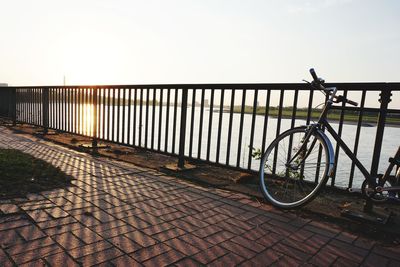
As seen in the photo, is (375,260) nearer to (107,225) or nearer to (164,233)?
(164,233)

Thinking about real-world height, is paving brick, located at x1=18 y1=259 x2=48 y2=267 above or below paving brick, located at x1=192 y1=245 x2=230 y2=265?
above

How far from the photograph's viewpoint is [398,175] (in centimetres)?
262

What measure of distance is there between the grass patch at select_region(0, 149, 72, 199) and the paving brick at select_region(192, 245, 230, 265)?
1.97 metres

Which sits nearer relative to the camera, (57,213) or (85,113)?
(57,213)

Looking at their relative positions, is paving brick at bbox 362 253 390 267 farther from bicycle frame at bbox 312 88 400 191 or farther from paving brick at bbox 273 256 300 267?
bicycle frame at bbox 312 88 400 191

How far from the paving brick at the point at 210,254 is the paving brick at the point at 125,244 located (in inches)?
16.3

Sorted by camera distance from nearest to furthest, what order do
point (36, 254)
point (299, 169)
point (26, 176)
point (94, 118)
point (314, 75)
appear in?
point (36, 254), point (314, 75), point (299, 169), point (26, 176), point (94, 118)

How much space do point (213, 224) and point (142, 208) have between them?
713mm

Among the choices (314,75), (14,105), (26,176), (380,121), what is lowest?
(26,176)

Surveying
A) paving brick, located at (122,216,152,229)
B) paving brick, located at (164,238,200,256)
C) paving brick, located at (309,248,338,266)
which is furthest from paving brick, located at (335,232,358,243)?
paving brick, located at (122,216,152,229)

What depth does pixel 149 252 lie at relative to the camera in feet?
6.55

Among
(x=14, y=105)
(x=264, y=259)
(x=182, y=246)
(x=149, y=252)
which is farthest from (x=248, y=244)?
(x=14, y=105)

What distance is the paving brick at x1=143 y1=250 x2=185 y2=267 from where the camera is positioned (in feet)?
6.10

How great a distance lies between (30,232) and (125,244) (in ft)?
2.35
